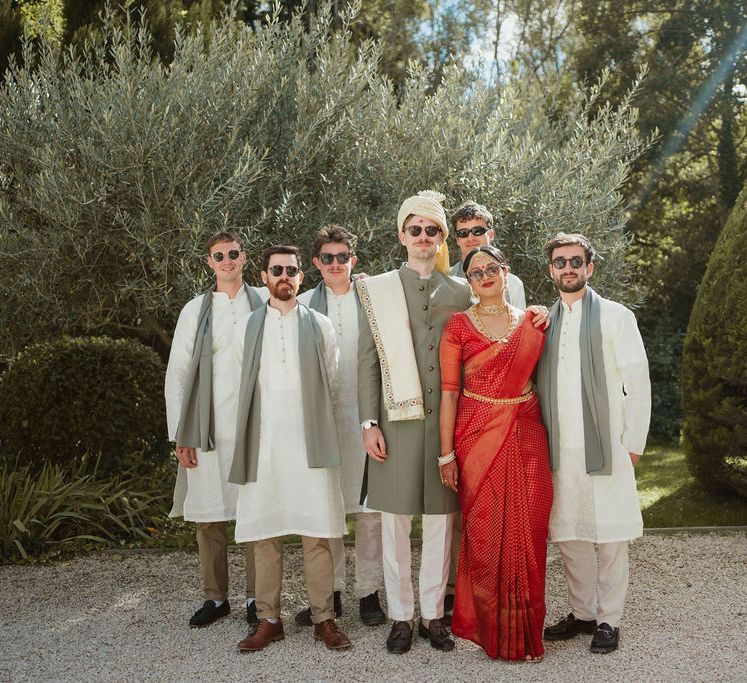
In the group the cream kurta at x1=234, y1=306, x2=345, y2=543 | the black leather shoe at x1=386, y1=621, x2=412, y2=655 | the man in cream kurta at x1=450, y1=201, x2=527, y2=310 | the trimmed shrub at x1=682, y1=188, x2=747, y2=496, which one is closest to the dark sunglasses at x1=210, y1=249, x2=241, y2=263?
the cream kurta at x1=234, y1=306, x2=345, y2=543

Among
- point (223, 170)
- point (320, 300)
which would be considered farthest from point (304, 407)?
point (223, 170)

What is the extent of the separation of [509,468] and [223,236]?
198 cm

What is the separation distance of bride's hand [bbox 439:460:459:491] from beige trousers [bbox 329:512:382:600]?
824 mm

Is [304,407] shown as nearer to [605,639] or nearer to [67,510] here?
[605,639]

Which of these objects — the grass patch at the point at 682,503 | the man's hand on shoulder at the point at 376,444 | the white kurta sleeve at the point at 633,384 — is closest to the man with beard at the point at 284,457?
the man's hand on shoulder at the point at 376,444

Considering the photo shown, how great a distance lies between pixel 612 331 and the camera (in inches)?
173

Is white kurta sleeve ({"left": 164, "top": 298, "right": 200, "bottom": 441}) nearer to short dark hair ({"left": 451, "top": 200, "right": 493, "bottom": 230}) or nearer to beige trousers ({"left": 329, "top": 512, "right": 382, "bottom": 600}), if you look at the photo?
beige trousers ({"left": 329, "top": 512, "right": 382, "bottom": 600})

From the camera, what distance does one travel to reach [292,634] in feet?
15.5

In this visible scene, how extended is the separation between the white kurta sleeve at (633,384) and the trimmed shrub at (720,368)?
→ 2713 mm

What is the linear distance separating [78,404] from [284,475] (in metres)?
3.33

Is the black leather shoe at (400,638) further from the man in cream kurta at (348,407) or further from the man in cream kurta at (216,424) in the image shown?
the man in cream kurta at (216,424)

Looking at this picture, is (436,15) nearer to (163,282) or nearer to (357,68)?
(357,68)

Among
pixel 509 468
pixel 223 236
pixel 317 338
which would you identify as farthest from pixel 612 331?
pixel 223 236

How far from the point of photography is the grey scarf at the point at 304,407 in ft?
14.7
